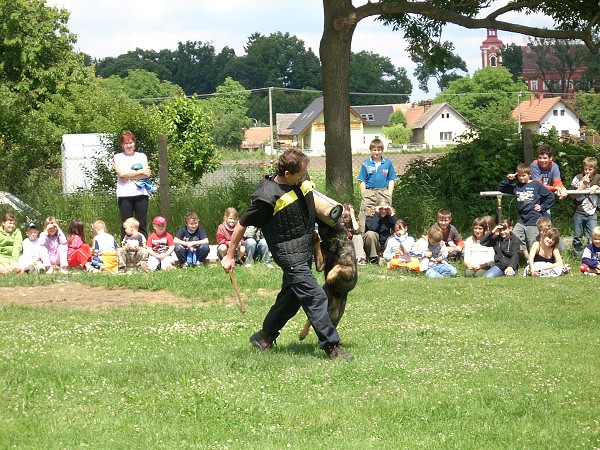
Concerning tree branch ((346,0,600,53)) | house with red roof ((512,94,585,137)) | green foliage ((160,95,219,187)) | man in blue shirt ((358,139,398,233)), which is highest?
house with red roof ((512,94,585,137))

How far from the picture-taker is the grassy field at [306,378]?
6.96 m

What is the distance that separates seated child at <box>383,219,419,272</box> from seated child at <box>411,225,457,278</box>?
9cm

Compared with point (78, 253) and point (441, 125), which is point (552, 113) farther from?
point (78, 253)

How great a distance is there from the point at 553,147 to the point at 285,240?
12.0 meters

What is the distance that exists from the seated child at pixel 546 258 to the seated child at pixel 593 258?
1.23 ft

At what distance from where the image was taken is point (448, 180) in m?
19.8

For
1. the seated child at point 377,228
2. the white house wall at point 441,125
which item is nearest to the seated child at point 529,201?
the seated child at point 377,228

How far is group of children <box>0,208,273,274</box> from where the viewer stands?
16562 millimetres

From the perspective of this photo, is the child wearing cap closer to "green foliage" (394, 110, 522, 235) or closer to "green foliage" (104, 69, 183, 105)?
"green foliage" (394, 110, 522, 235)

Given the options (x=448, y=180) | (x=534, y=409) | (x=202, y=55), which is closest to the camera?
(x=534, y=409)

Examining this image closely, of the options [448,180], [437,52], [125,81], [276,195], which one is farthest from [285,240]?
[125,81]

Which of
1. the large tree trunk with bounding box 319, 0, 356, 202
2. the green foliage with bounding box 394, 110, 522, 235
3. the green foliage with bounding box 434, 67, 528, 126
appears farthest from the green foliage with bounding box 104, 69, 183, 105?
the green foliage with bounding box 394, 110, 522, 235

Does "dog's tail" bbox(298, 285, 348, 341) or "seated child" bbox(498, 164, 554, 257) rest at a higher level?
"seated child" bbox(498, 164, 554, 257)

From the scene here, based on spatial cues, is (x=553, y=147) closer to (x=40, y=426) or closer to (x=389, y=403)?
(x=389, y=403)
